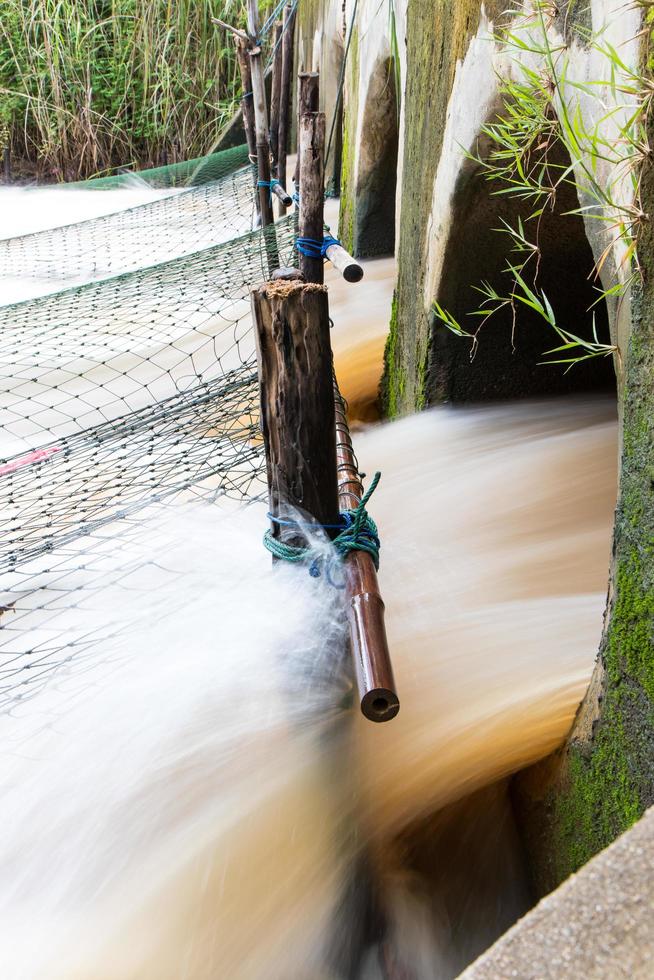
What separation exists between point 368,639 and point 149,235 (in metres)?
5.95

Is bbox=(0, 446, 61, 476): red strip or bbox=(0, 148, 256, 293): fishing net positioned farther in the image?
bbox=(0, 148, 256, 293): fishing net

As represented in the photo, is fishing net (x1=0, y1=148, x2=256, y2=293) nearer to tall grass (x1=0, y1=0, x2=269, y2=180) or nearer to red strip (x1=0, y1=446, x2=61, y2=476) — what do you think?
tall grass (x1=0, y1=0, x2=269, y2=180)

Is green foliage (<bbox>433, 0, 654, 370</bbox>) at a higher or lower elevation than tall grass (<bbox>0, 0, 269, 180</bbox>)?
lower

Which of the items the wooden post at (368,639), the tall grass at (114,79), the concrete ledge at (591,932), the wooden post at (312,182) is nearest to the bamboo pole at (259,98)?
the wooden post at (312,182)

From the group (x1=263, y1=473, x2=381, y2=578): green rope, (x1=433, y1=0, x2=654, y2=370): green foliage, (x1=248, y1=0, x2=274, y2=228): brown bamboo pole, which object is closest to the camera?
(x1=433, y1=0, x2=654, y2=370): green foliage

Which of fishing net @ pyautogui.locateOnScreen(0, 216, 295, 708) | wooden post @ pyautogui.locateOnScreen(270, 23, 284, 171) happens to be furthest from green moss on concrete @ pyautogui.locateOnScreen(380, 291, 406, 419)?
wooden post @ pyautogui.locateOnScreen(270, 23, 284, 171)

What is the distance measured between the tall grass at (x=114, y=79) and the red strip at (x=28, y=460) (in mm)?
7184

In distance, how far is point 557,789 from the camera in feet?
6.17

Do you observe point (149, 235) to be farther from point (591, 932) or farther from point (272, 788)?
point (591, 932)

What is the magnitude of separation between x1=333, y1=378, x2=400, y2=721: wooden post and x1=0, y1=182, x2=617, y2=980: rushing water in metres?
0.14

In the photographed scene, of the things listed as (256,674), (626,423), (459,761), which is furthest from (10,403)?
(626,423)

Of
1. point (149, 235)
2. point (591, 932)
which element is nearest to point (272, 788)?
point (591, 932)

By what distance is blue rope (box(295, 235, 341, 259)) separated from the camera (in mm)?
3240

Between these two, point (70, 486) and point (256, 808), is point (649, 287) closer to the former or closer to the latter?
point (256, 808)
